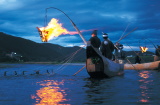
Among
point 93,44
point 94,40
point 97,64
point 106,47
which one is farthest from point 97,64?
point 106,47

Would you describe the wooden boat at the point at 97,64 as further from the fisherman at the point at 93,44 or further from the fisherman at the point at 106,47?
the fisherman at the point at 106,47

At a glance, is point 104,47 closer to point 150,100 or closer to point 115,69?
point 115,69

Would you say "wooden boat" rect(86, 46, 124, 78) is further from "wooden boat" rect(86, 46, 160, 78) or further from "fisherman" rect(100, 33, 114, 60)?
"fisherman" rect(100, 33, 114, 60)

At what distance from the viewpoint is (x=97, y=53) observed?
27.6m

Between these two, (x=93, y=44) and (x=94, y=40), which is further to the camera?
(x=94, y=40)

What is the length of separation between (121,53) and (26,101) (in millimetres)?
36302

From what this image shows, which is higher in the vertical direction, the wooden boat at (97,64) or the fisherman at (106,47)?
the fisherman at (106,47)

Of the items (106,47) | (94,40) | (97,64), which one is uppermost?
(94,40)

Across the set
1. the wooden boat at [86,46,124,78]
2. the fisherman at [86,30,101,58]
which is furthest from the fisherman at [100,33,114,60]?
the fisherman at [86,30,101,58]

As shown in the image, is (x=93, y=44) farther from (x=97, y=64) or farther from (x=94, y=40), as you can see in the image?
(x=97, y=64)

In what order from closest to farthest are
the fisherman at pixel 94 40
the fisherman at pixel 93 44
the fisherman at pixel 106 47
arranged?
the fisherman at pixel 93 44, the fisherman at pixel 94 40, the fisherman at pixel 106 47

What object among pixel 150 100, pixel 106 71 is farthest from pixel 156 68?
pixel 150 100

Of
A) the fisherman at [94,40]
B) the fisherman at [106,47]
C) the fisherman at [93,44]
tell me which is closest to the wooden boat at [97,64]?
the fisherman at [93,44]

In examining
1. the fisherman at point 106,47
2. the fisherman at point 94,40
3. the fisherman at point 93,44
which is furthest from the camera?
the fisherman at point 106,47
